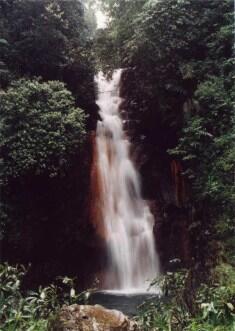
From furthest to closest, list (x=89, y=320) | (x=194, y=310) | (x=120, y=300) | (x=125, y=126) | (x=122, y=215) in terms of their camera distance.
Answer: (x=125, y=126) → (x=122, y=215) → (x=120, y=300) → (x=194, y=310) → (x=89, y=320)

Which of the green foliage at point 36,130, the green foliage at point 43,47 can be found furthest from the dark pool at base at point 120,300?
the green foliage at point 43,47

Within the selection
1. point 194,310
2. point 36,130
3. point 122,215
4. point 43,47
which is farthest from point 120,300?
point 43,47

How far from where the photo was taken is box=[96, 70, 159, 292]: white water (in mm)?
11633

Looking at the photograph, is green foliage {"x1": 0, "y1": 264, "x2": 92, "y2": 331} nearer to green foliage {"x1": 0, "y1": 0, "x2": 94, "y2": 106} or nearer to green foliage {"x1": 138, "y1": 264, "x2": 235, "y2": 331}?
green foliage {"x1": 138, "y1": 264, "x2": 235, "y2": 331}

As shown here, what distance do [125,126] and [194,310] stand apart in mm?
8418

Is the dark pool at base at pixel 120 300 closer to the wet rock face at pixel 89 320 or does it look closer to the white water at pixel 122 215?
the white water at pixel 122 215

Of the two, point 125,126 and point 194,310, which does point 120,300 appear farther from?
point 125,126

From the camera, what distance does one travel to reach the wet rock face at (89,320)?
5.27 metres

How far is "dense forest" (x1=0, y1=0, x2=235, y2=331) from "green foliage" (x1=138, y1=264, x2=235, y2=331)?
98.8 inches

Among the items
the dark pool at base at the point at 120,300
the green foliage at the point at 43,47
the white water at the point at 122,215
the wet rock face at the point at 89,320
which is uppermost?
the green foliage at the point at 43,47

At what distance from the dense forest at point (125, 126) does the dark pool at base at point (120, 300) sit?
514mm

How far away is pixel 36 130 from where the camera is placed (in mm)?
9789

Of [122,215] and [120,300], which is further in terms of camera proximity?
[122,215]

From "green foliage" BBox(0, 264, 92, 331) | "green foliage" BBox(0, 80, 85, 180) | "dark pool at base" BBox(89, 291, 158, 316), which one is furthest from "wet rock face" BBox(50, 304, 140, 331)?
"green foliage" BBox(0, 80, 85, 180)
